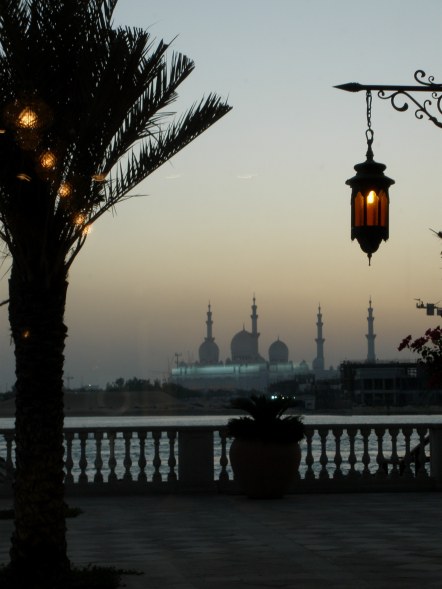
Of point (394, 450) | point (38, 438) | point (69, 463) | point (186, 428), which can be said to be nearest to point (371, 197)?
point (38, 438)

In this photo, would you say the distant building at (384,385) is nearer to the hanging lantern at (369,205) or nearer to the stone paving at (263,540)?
the stone paving at (263,540)

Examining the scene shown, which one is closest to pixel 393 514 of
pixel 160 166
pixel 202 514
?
pixel 202 514

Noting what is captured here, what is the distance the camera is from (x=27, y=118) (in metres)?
9.00

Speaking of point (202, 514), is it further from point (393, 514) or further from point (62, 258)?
point (62, 258)

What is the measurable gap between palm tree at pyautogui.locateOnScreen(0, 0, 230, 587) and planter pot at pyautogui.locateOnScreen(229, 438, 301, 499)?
25.3ft

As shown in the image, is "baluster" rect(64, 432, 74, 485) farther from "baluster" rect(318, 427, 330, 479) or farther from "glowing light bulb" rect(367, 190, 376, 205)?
"glowing light bulb" rect(367, 190, 376, 205)

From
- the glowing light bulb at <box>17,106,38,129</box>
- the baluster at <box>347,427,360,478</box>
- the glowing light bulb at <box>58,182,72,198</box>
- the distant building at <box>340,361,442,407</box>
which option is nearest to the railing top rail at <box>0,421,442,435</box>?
the baluster at <box>347,427,360,478</box>

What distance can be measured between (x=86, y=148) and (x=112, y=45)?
2.78 ft

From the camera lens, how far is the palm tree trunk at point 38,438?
8992 mm

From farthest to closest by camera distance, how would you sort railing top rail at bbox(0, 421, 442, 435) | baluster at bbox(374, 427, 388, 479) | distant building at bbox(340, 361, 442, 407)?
1. distant building at bbox(340, 361, 442, 407)
2. baluster at bbox(374, 427, 388, 479)
3. railing top rail at bbox(0, 421, 442, 435)

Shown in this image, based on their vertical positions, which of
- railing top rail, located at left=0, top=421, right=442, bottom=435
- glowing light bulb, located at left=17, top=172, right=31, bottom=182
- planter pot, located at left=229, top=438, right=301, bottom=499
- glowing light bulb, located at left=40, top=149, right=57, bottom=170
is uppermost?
glowing light bulb, located at left=40, top=149, right=57, bottom=170

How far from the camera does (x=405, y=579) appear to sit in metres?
9.49

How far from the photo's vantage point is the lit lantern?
9336mm

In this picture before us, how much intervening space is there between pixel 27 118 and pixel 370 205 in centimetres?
280
